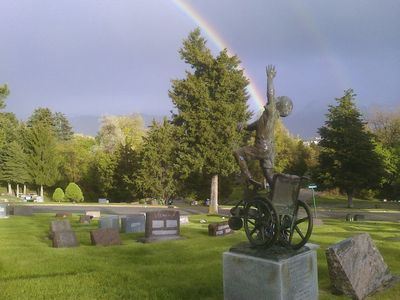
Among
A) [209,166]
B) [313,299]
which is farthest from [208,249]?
[209,166]

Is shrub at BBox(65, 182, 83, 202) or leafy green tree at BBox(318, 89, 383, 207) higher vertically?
leafy green tree at BBox(318, 89, 383, 207)

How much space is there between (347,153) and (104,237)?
1500 inches

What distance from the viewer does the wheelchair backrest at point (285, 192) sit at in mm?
7738

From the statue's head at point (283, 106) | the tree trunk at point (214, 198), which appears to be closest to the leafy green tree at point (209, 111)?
the tree trunk at point (214, 198)

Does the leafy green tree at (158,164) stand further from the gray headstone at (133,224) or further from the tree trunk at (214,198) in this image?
the gray headstone at (133,224)

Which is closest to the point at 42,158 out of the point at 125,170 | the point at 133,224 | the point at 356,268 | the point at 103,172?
the point at 103,172

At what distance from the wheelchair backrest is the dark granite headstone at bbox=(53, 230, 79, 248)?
1029cm

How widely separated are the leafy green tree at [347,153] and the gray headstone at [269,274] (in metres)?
42.5

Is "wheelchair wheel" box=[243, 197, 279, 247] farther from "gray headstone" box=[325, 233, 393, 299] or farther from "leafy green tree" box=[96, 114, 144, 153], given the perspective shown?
"leafy green tree" box=[96, 114, 144, 153]

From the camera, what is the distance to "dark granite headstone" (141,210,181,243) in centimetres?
1780

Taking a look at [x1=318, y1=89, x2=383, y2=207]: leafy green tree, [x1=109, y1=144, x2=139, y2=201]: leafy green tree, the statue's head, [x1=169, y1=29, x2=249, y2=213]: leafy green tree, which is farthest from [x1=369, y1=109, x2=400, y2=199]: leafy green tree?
the statue's head

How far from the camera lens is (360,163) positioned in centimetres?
4766

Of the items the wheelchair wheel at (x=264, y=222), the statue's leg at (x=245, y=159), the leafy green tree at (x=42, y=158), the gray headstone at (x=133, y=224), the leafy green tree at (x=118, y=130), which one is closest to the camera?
the wheelchair wheel at (x=264, y=222)

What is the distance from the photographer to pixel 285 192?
7.86 metres
